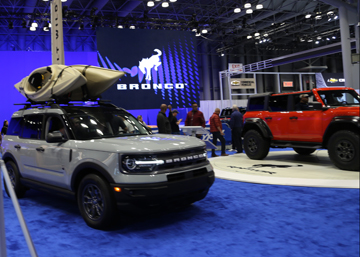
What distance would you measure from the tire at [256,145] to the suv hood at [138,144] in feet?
15.2

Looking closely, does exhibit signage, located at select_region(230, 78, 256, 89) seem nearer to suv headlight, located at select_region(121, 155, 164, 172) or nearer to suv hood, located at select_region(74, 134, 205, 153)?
suv hood, located at select_region(74, 134, 205, 153)

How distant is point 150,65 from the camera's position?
656 inches

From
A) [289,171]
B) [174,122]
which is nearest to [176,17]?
[174,122]

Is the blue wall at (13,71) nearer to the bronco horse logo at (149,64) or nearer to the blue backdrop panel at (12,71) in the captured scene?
the blue backdrop panel at (12,71)

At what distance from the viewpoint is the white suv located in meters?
3.73

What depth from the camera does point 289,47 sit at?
3478cm

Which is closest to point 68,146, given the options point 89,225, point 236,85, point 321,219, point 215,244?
point 89,225

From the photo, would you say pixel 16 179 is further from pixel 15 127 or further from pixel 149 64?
pixel 149 64

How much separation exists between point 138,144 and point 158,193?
2.20 feet

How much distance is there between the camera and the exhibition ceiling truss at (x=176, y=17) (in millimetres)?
21109

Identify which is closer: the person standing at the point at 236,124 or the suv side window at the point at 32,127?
the suv side window at the point at 32,127

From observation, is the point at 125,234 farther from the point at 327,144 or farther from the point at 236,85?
the point at 236,85

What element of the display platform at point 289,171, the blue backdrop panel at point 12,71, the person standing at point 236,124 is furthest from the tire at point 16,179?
the blue backdrop panel at point 12,71

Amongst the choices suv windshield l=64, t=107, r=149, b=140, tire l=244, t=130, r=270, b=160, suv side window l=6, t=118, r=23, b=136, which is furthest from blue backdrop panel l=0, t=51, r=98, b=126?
suv windshield l=64, t=107, r=149, b=140
